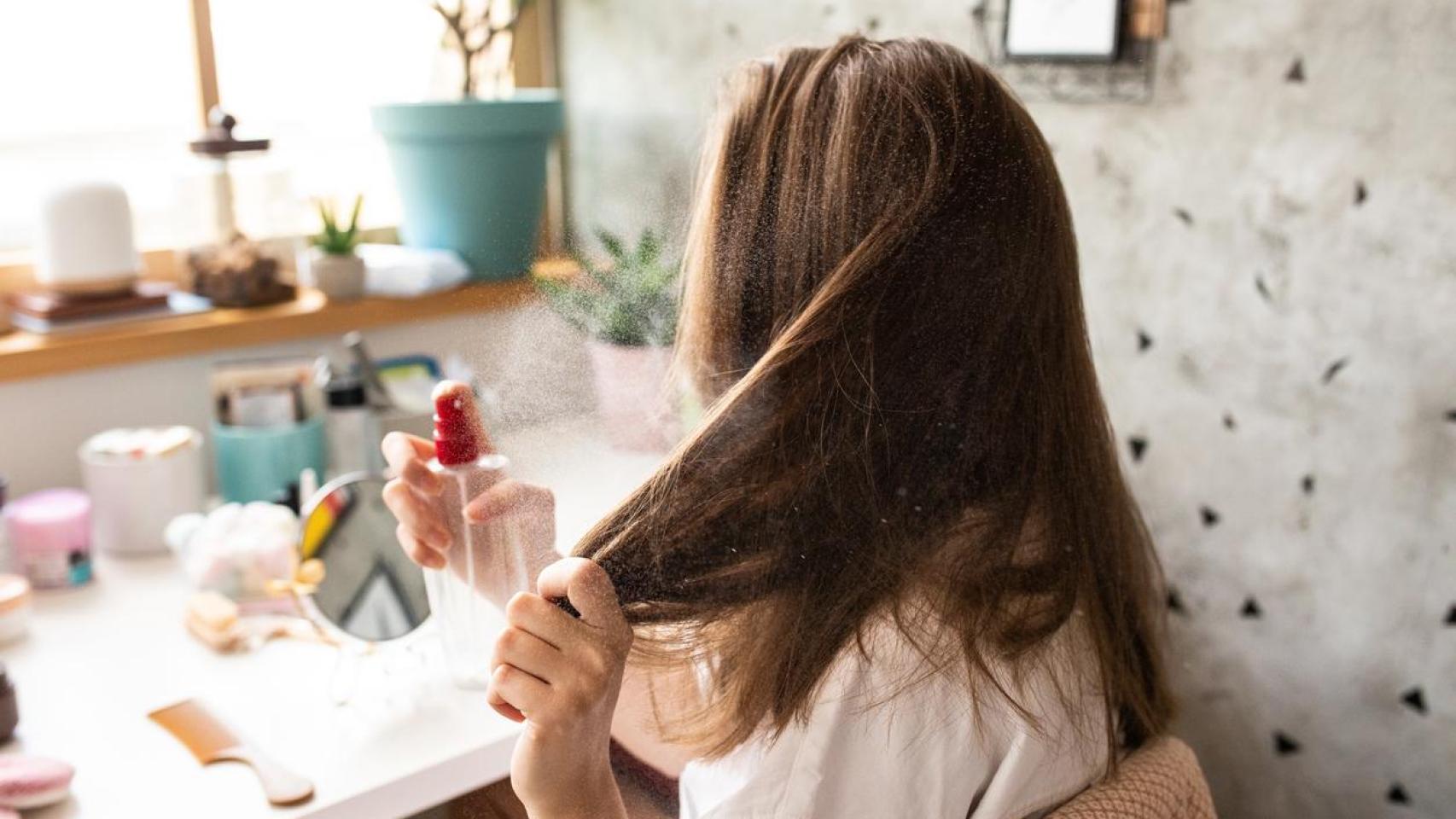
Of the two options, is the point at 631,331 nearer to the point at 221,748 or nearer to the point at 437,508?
the point at 437,508

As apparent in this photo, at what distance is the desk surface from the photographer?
2.87ft

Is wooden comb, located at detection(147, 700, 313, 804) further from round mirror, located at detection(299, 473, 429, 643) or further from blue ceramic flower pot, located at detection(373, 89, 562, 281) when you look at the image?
blue ceramic flower pot, located at detection(373, 89, 562, 281)

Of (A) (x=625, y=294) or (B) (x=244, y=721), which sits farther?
(B) (x=244, y=721)

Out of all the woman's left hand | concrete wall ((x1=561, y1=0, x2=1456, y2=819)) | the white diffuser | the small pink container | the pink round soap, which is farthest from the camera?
the white diffuser

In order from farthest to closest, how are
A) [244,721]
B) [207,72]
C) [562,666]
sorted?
[207,72], [244,721], [562,666]

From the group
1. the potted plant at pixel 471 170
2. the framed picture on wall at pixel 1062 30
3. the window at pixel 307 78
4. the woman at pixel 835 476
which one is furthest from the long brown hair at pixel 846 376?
the window at pixel 307 78

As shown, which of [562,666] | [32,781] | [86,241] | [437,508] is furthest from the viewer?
[86,241]

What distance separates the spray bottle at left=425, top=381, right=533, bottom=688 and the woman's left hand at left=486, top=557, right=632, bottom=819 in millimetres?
41

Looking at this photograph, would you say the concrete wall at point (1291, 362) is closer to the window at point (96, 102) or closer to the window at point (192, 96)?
the window at point (192, 96)

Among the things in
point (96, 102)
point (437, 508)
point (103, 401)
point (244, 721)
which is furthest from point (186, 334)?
point (437, 508)

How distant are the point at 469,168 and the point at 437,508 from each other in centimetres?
32

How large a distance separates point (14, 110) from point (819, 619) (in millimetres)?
1420

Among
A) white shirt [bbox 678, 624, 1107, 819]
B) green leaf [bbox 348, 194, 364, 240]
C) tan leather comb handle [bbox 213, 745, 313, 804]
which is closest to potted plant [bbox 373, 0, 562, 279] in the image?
white shirt [bbox 678, 624, 1107, 819]

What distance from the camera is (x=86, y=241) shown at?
1420 millimetres
